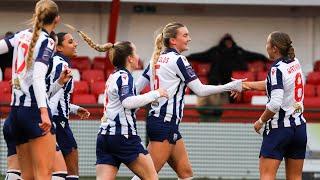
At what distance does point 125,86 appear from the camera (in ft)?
31.4

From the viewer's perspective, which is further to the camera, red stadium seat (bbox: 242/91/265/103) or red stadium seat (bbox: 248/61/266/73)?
red stadium seat (bbox: 248/61/266/73)

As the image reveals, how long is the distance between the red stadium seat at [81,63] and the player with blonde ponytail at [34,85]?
458 inches

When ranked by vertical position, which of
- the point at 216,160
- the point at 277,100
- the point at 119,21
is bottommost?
the point at 216,160

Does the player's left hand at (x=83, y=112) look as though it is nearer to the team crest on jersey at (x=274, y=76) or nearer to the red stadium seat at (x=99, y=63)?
the team crest on jersey at (x=274, y=76)

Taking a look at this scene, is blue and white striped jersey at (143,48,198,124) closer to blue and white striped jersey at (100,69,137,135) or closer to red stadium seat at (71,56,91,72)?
blue and white striped jersey at (100,69,137,135)

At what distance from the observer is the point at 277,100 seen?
32.4 ft

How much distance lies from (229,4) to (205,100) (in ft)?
18.4

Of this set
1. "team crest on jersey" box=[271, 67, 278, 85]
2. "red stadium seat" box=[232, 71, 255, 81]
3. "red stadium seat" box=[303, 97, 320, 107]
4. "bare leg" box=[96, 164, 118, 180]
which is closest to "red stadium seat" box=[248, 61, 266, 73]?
→ "red stadium seat" box=[232, 71, 255, 81]

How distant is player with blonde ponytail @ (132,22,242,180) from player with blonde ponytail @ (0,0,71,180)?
1588 mm

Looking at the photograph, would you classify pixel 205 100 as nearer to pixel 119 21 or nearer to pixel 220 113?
pixel 220 113

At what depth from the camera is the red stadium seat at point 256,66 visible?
2067 cm

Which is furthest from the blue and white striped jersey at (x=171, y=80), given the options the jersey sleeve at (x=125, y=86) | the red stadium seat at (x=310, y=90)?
the red stadium seat at (x=310, y=90)

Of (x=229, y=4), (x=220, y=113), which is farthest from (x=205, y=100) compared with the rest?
(x=229, y=4)

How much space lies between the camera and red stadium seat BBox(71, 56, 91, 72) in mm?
20766
